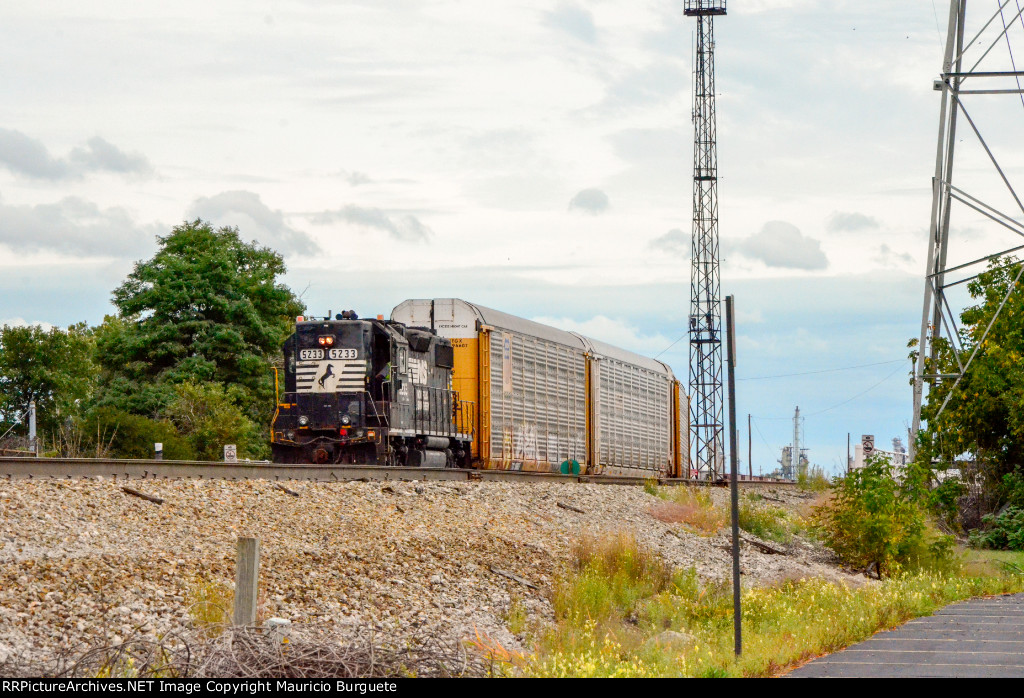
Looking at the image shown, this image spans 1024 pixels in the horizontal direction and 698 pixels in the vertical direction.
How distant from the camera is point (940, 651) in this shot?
11.1 meters

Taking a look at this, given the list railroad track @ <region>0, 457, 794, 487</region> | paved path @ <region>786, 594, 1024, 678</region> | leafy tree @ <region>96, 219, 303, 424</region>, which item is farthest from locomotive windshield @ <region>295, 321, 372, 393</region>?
leafy tree @ <region>96, 219, 303, 424</region>

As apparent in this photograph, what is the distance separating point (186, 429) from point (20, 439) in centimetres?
621

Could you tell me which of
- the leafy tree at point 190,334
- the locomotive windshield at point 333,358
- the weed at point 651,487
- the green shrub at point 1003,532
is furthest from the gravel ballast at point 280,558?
the leafy tree at point 190,334

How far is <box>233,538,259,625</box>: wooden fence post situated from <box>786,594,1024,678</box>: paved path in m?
4.46

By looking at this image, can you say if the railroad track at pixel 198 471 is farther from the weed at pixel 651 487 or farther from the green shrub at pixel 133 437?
the green shrub at pixel 133 437

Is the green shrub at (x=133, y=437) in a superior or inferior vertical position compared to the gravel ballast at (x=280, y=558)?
superior

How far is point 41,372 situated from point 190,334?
42.6 ft

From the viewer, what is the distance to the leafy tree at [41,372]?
5419 centimetres

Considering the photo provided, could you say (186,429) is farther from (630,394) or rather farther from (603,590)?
(603,590)

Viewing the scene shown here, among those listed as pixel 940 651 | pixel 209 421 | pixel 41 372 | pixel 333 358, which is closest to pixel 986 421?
pixel 333 358

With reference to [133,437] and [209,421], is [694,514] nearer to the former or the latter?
[133,437]

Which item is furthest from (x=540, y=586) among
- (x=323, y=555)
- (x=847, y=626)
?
(x=847, y=626)

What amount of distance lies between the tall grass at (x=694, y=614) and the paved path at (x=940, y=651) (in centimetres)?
31

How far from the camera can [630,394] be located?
33875mm
